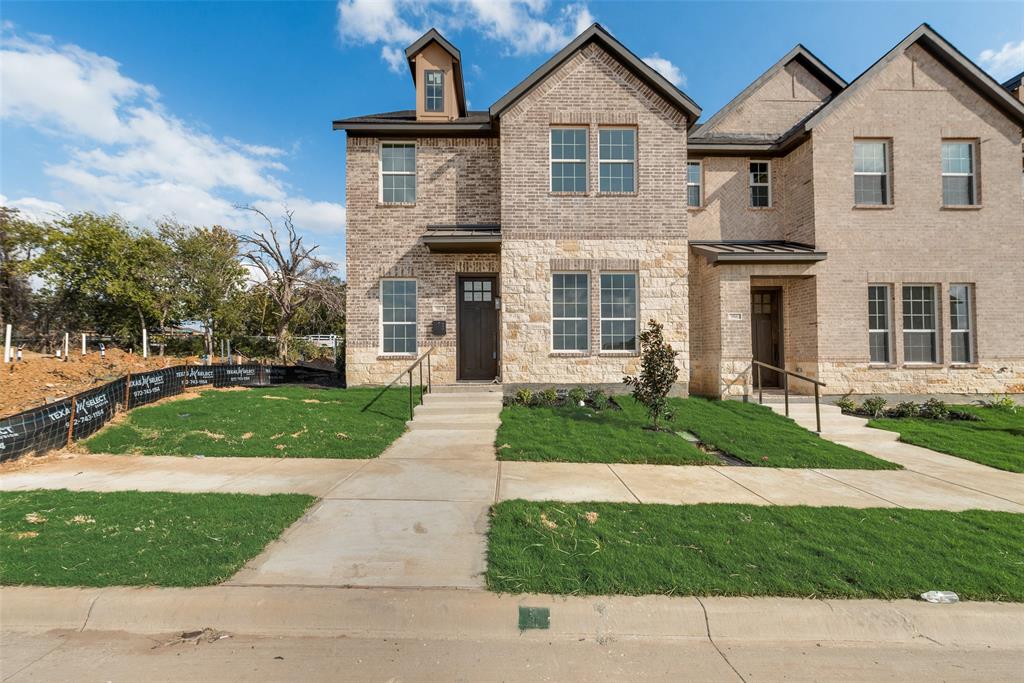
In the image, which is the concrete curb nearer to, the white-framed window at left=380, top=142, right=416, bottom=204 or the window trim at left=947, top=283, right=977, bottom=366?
the white-framed window at left=380, top=142, right=416, bottom=204

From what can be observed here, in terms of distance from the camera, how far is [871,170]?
39.9 ft

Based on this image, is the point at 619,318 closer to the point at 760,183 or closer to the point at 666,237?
the point at 666,237

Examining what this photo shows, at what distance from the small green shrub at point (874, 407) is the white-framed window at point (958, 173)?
6.15m

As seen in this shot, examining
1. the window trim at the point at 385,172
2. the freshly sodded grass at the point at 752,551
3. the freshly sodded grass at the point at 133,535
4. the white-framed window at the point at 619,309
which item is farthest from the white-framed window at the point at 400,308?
the freshly sodded grass at the point at 752,551

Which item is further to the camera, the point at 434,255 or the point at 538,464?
the point at 434,255

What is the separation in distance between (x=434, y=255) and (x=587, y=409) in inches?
239

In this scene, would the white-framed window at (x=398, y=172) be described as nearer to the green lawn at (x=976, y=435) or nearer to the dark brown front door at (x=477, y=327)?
the dark brown front door at (x=477, y=327)

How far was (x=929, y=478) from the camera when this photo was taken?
6.43 meters

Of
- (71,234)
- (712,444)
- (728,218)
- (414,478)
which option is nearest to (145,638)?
(414,478)

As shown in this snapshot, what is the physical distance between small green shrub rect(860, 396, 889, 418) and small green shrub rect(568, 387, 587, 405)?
24.2 ft

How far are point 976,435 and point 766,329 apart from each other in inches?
199

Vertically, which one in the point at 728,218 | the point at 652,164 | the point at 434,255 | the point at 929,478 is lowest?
the point at 929,478

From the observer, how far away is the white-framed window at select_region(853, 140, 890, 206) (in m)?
12.1

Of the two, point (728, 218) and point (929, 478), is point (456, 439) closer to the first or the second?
point (929, 478)
